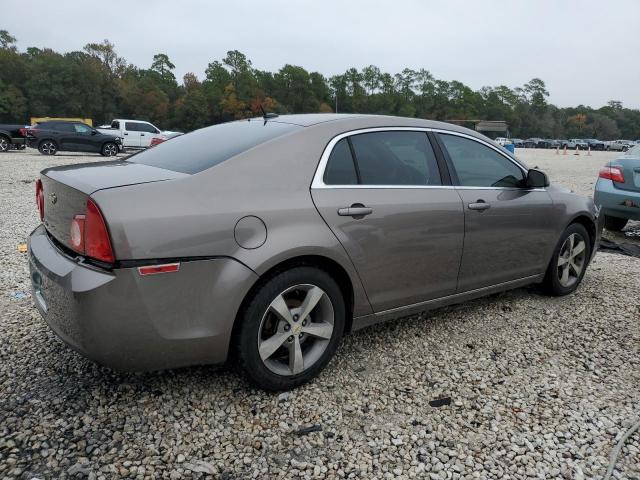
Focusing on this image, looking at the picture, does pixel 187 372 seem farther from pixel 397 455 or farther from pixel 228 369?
pixel 397 455

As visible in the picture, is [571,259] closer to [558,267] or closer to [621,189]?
[558,267]

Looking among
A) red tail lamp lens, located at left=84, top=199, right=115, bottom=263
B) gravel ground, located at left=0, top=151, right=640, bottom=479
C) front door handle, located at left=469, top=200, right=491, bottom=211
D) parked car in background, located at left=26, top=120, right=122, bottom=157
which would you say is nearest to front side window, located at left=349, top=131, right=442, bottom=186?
front door handle, located at left=469, top=200, right=491, bottom=211

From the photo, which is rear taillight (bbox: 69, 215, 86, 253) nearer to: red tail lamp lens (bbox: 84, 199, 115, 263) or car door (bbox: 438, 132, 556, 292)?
red tail lamp lens (bbox: 84, 199, 115, 263)

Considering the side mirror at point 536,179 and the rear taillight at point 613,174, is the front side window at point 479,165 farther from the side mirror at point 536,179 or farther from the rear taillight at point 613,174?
the rear taillight at point 613,174

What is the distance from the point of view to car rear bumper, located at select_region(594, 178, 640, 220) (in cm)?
626

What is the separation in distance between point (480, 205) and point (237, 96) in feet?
271

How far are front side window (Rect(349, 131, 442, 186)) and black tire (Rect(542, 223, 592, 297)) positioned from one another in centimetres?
161

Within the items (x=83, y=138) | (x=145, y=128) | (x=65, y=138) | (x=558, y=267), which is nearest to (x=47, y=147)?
(x=65, y=138)

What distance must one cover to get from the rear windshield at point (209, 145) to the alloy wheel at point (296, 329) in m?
0.82

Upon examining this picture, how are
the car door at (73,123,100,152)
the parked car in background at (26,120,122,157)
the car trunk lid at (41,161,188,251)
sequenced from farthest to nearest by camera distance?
the car door at (73,123,100,152), the parked car in background at (26,120,122,157), the car trunk lid at (41,161,188,251)

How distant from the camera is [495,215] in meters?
3.46

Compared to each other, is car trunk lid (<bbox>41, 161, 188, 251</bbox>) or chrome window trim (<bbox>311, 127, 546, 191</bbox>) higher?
chrome window trim (<bbox>311, 127, 546, 191</bbox>)

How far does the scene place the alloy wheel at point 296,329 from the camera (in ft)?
8.21

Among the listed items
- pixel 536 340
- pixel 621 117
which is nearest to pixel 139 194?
pixel 536 340
